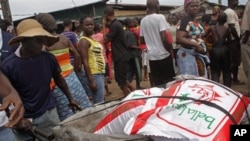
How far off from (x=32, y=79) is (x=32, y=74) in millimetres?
39

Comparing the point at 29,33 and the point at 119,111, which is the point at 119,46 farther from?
the point at 119,111

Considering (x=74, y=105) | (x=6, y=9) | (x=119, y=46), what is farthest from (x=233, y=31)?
(x=6, y=9)

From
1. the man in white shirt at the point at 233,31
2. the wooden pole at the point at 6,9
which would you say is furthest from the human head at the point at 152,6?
the wooden pole at the point at 6,9

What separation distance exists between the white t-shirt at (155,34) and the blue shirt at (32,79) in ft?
7.20

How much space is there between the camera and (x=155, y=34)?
564 centimetres

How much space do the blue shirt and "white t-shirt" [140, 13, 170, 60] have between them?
86.4 inches

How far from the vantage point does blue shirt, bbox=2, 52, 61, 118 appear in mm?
3408

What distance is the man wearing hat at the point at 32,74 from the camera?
340 cm

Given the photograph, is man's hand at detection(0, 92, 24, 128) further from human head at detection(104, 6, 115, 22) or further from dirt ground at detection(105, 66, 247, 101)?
dirt ground at detection(105, 66, 247, 101)

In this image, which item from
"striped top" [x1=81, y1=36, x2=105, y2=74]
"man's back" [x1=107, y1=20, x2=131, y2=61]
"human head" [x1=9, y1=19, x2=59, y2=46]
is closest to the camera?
"human head" [x1=9, y1=19, x2=59, y2=46]

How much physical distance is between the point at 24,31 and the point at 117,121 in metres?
1.28

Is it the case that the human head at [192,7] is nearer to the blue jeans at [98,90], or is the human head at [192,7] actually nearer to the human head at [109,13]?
the blue jeans at [98,90]

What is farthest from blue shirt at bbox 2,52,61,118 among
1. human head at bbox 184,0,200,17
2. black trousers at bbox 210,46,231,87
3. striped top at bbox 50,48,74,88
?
black trousers at bbox 210,46,231,87

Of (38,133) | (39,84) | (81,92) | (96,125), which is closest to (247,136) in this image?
(96,125)
